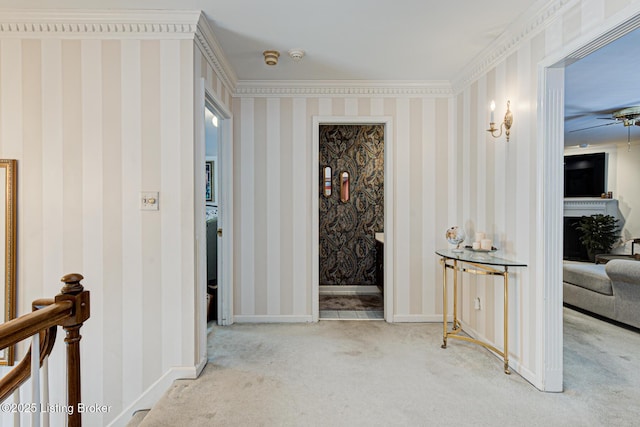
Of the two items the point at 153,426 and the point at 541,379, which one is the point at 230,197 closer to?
the point at 153,426

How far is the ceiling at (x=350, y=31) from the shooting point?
2236mm

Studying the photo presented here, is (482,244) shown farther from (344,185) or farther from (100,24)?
(100,24)

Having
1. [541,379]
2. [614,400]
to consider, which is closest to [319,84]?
[541,379]

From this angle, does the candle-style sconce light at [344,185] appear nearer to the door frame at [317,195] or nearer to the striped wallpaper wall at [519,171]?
the door frame at [317,195]

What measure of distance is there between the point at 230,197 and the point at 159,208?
45.3 inches

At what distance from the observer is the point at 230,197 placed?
3531mm

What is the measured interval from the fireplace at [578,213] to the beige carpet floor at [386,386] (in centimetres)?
495

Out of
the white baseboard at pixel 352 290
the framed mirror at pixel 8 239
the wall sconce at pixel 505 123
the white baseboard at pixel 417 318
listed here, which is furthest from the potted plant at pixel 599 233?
the framed mirror at pixel 8 239

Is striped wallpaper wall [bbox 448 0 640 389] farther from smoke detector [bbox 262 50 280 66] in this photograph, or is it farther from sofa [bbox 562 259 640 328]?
smoke detector [bbox 262 50 280 66]

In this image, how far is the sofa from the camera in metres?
3.39

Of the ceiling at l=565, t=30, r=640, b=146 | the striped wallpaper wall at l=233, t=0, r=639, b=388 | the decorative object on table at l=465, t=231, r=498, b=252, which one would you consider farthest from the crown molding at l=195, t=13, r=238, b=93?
the ceiling at l=565, t=30, r=640, b=146

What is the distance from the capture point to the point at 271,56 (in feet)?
9.50

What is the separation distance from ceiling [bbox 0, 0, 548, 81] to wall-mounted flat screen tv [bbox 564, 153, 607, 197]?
5988mm

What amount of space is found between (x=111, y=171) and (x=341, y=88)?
2.30 metres
